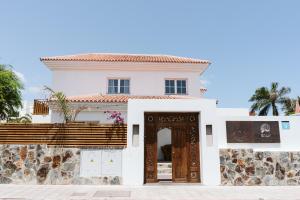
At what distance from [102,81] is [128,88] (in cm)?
A: 197

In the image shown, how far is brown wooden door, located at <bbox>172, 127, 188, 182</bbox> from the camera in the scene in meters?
12.7

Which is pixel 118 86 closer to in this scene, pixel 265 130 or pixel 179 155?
pixel 179 155

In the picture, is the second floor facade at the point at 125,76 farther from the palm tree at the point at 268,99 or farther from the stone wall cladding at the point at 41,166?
the palm tree at the point at 268,99

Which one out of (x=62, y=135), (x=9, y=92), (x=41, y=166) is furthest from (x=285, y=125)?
(x=9, y=92)

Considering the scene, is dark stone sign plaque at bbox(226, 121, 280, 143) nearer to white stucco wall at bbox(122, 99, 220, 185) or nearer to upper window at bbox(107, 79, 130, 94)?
white stucco wall at bbox(122, 99, 220, 185)

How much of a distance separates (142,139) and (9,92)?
13.3 metres

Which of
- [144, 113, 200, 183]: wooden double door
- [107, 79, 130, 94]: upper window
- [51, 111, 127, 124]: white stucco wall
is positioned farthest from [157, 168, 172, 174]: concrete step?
[107, 79, 130, 94]: upper window

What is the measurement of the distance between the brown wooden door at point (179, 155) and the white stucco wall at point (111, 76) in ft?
28.4

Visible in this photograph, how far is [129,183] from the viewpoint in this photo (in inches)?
481

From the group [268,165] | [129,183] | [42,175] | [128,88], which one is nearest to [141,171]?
[129,183]

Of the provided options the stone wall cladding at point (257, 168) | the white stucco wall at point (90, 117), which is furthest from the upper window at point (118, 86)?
the stone wall cladding at point (257, 168)

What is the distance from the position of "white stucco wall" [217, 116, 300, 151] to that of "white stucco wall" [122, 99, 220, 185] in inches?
24.1

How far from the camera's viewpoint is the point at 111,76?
21.2 meters

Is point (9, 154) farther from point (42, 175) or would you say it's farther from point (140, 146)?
point (140, 146)
